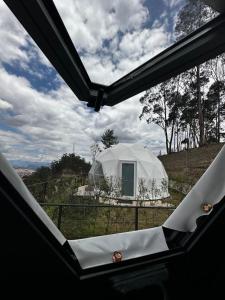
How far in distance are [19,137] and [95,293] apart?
92 centimetres

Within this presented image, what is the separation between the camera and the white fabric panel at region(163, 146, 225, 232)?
939 mm

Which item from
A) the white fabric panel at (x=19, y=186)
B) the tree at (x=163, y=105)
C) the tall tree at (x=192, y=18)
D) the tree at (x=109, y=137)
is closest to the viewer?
the white fabric panel at (x=19, y=186)

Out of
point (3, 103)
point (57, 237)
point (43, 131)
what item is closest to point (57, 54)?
point (3, 103)

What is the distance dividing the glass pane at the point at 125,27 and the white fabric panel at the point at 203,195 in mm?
612

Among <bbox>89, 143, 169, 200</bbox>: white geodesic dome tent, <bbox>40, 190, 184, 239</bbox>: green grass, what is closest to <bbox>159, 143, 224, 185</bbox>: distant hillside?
<bbox>40, 190, 184, 239</bbox>: green grass

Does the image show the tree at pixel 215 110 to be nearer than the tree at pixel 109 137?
Yes

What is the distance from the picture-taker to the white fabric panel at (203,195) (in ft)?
3.08

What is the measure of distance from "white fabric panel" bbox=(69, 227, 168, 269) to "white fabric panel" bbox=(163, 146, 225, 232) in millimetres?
136

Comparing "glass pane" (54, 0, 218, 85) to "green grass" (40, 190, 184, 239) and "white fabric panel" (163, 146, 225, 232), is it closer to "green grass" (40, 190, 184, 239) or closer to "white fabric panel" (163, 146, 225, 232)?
"white fabric panel" (163, 146, 225, 232)

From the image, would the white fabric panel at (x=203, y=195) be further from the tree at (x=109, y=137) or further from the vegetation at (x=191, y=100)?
the tree at (x=109, y=137)

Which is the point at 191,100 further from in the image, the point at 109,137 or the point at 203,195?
the point at 109,137

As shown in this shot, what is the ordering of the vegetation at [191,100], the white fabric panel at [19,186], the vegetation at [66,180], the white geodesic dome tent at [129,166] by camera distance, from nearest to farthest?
1. the white fabric panel at [19,186]
2. the vegetation at [191,100]
3. the vegetation at [66,180]
4. the white geodesic dome tent at [129,166]

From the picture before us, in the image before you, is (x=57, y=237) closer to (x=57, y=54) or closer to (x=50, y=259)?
(x=50, y=259)

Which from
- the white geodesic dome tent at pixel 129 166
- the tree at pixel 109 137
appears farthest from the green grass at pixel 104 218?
the white geodesic dome tent at pixel 129 166
